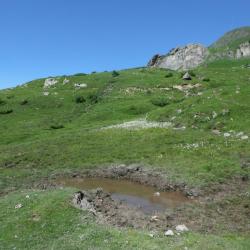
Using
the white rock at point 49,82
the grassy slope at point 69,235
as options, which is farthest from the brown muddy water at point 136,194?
the white rock at point 49,82

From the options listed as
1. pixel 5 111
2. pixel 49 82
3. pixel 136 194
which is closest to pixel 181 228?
pixel 136 194

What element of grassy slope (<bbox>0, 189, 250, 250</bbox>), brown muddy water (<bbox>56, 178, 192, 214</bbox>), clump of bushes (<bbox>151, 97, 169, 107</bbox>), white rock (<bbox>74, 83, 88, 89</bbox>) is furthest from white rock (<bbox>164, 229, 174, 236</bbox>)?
white rock (<bbox>74, 83, 88, 89</bbox>)

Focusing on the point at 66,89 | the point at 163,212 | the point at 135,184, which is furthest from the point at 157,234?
the point at 66,89

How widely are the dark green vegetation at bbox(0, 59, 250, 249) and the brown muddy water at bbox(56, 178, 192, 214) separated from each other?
227 centimetres

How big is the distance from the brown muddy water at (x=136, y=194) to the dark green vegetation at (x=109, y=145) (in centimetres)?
227

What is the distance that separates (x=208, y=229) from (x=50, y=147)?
30556 millimetres

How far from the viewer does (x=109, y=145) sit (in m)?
53.9

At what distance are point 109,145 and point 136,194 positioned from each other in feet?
49.3

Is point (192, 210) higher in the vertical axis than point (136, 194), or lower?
higher

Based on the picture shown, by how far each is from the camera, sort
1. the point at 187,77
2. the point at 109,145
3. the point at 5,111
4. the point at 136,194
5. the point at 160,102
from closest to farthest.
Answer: the point at 136,194
the point at 109,145
the point at 160,102
the point at 5,111
the point at 187,77

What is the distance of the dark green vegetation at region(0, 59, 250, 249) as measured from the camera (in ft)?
87.5

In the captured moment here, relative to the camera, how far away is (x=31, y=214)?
97.7 ft

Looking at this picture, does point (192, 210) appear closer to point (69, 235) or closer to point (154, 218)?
point (154, 218)

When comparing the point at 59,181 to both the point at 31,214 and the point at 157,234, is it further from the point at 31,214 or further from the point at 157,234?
the point at 157,234
